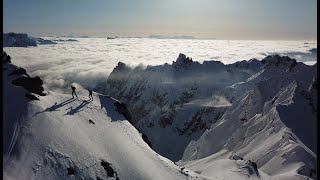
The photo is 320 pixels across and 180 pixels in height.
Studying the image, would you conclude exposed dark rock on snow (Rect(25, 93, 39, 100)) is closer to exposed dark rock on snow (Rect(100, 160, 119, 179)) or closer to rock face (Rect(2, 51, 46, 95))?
rock face (Rect(2, 51, 46, 95))

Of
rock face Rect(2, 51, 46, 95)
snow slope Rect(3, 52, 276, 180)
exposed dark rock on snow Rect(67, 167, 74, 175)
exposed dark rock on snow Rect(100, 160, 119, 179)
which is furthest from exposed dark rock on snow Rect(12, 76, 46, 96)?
exposed dark rock on snow Rect(67, 167, 74, 175)

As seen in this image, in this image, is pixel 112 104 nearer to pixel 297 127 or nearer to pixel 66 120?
pixel 66 120

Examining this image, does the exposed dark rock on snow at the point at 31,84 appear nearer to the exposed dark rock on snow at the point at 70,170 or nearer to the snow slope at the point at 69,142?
the snow slope at the point at 69,142

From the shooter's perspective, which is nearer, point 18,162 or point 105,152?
point 18,162

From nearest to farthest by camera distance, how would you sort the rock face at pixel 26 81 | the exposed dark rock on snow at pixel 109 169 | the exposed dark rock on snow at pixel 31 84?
the exposed dark rock on snow at pixel 109 169
the exposed dark rock on snow at pixel 31 84
the rock face at pixel 26 81

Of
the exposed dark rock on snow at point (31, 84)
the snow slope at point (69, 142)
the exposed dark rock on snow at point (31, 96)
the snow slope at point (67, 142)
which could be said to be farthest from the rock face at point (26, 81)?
the exposed dark rock on snow at point (31, 96)

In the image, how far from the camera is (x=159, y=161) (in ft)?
202

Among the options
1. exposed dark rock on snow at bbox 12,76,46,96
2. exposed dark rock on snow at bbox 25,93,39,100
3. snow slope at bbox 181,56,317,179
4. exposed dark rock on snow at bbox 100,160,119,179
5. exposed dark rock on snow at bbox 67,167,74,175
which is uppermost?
exposed dark rock on snow at bbox 12,76,46,96

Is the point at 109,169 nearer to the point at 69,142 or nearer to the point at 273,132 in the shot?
the point at 69,142

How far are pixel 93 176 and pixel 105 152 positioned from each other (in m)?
6.14

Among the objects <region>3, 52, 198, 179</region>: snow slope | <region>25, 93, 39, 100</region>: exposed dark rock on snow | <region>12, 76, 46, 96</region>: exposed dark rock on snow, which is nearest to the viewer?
<region>3, 52, 198, 179</region>: snow slope

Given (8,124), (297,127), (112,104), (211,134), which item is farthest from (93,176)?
(211,134)

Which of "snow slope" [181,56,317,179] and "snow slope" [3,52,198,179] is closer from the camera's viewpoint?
"snow slope" [3,52,198,179]

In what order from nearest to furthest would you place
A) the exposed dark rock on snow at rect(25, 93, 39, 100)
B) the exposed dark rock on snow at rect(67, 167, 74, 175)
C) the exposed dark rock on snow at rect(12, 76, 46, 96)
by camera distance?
the exposed dark rock on snow at rect(67, 167, 74, 175)
the exposed dark rock on snow at rect(25, 93, 39, 100)
the exposed dark rock on snow at rect(12, 76, 46, 96)
